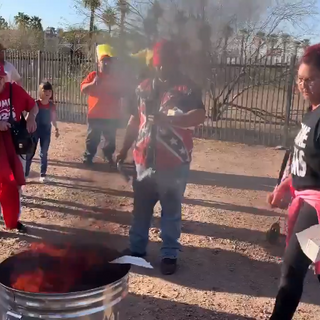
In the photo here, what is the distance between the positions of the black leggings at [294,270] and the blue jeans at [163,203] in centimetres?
→ 106

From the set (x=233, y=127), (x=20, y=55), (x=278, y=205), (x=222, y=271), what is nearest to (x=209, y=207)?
(x=222, y=271)

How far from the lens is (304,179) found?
2426 millimetres

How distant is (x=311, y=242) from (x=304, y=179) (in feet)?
1.52

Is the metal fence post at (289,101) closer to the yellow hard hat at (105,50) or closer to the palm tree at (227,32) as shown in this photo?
the palm tree at (227,32)

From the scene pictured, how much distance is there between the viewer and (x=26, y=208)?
188 inches

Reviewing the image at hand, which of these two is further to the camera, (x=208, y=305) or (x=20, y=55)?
(x=20, y=55)

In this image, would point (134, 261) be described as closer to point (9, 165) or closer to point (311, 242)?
point (311, 242)

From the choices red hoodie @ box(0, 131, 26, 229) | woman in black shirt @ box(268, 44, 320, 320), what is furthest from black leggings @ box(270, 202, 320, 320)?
red hoodie @ box(0, 131, 26, 229)

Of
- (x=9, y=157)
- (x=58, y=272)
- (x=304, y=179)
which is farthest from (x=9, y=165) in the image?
(x=304, y=179)

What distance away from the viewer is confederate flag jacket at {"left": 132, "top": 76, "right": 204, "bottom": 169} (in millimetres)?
3059

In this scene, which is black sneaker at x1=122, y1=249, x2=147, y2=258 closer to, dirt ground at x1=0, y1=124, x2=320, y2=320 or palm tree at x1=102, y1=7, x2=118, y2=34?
dirt ground at x1=0, y1=124, x2=320, y2=320

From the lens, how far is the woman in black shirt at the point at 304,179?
92.6 inches

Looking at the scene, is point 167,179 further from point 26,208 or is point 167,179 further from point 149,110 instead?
point 26,208

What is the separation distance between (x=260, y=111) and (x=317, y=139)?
7127 mm
